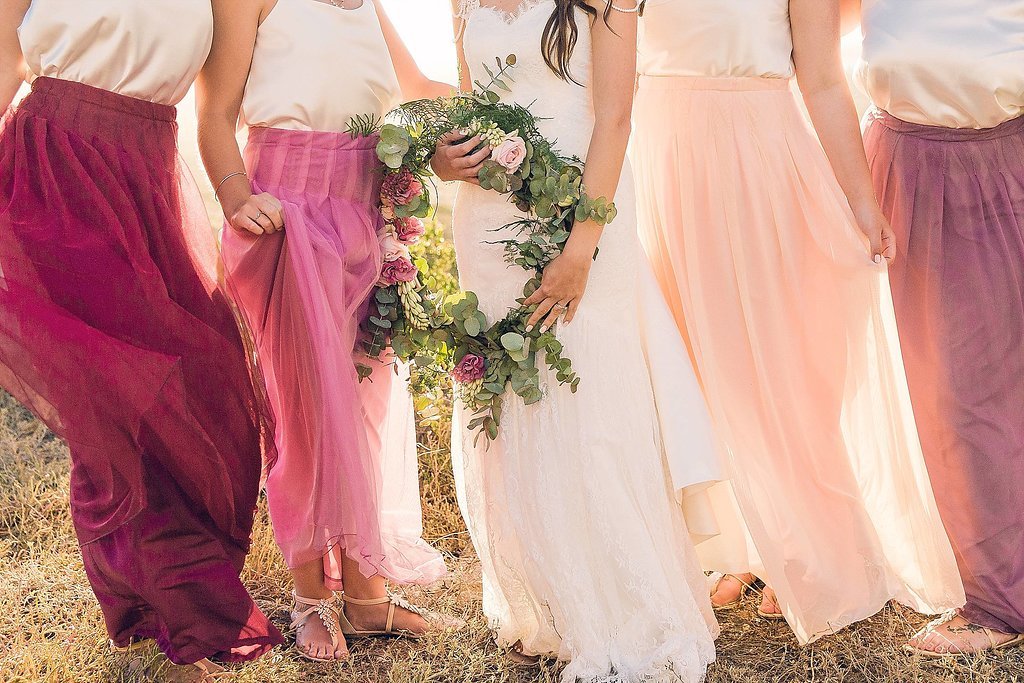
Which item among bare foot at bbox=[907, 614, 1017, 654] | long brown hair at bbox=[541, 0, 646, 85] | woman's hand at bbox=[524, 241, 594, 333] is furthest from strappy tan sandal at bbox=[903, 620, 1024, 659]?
long brown hair at bbox=[541, 0, 646, 85]

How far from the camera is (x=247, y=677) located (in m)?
3.31

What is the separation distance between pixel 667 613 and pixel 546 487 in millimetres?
533

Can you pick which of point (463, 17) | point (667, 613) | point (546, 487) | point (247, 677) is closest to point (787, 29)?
point (463, 17)

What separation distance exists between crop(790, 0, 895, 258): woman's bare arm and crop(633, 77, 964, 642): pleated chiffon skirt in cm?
6

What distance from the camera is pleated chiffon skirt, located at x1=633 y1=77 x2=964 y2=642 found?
336 centimetres

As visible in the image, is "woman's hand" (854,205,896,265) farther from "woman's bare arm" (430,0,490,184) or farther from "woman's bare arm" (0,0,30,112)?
"woman's bare arm" (0,0,30,112)

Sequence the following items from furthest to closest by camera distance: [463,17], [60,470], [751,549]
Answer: [60,470] < [751,549] < [463,17]

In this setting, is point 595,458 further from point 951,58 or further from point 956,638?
point 951,58

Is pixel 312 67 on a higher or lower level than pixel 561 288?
higher

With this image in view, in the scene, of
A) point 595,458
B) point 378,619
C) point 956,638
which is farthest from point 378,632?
point 956,638

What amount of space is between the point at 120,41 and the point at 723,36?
1.92 metres

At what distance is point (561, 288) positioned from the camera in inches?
119

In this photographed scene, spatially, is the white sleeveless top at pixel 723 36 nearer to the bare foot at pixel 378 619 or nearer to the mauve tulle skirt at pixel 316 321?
the mauve tulle skirt at pixel 316 321

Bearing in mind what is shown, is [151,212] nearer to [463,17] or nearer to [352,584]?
[463,17]
